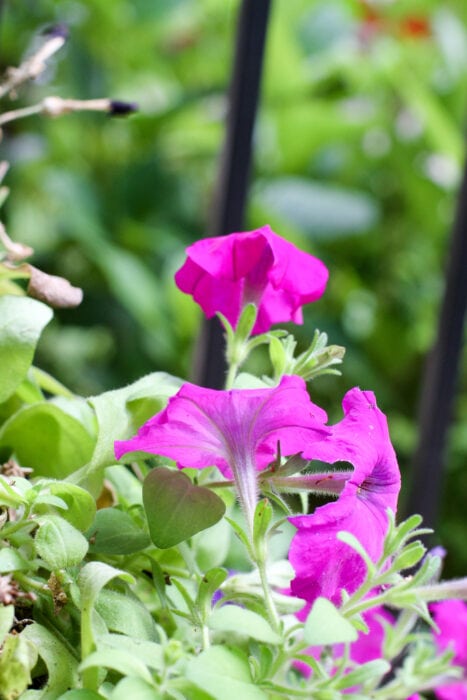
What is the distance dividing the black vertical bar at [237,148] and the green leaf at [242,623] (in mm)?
472

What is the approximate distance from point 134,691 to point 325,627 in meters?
0.05

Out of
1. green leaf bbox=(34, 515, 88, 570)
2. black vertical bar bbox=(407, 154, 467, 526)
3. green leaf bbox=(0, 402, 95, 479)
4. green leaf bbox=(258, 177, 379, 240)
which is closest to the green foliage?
green leaf bbox=(258, 177, 379, 240)

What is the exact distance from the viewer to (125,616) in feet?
1.07

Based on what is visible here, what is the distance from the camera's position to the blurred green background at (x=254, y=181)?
1.33m

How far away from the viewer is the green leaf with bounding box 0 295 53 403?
1.23 feet

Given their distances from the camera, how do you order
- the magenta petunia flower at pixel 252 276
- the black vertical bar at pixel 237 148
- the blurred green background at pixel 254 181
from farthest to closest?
the blurred green background at pixel 254 181
the black vertical bar at pixel 237 148
the magenta petunia flower at pixel 252 276

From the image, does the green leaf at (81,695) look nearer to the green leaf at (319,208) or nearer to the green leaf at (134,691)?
the green leaf at (134,691)

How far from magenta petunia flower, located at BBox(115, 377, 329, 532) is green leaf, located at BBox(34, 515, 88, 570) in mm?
29

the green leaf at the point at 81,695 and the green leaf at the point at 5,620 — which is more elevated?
the green leaf at the point at 5,620

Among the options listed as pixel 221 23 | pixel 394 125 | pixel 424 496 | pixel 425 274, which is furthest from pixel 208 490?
pixel 221 23

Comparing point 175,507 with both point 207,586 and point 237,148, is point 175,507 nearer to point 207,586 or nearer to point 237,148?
point 207,586

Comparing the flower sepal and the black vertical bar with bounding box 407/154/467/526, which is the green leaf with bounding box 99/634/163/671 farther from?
the black vertical bar with bounding box 407/154/467/526

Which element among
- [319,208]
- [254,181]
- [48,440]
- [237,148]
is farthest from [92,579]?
[254,181]

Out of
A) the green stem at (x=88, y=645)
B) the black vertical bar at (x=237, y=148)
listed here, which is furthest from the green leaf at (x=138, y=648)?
the black vertical bar at (x=237, y=148)
